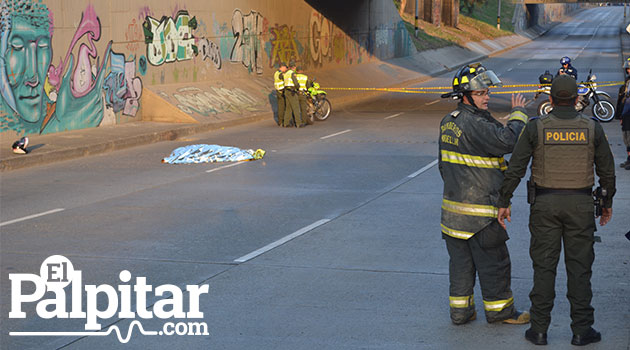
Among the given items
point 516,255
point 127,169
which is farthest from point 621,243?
point 127,169

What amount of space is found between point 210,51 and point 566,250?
22.6 m

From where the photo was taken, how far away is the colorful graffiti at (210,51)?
27375 millimetres

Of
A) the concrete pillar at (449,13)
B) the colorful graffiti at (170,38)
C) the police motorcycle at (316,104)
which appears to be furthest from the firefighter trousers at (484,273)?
the concrete pillar at (449,13)

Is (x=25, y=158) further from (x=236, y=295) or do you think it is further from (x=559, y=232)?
(x=559, y=232)

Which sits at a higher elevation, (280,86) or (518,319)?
(280,86)

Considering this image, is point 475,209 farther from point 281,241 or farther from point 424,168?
point 424,168

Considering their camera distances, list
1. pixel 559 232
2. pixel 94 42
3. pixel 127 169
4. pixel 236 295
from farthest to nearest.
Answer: pixel 94 42
pixel 127 169
pixel 236 295
pixel 559 232

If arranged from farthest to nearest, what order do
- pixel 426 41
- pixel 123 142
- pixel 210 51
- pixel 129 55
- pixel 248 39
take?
1. pixel 426 41
2. pixel 248 39
3. pixel 210 51
4. pixel 129 55
5. pixel 123 142

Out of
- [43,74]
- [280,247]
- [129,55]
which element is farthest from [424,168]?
[129,55]

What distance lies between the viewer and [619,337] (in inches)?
254

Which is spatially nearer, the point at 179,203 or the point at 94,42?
the point at 179,203

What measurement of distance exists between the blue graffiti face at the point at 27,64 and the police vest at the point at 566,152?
49.8ft

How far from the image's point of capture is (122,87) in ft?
76.0

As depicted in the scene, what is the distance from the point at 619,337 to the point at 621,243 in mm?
3381
